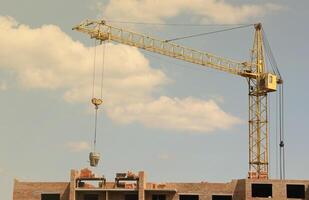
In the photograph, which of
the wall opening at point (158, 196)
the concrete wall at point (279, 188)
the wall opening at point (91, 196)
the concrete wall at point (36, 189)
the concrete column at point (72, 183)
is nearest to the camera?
the concrete wall at point (279, 188)

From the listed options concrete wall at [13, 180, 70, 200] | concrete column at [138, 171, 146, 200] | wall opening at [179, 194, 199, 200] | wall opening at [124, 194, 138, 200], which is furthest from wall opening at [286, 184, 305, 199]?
concrete wall at [13, 180, 70, 200]

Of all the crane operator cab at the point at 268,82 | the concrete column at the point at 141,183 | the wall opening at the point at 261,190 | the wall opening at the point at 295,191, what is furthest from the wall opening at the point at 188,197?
the crane operator cab at the point at 268,82

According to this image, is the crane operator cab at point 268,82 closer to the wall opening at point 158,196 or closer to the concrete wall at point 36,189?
the wall opening at point 158,196

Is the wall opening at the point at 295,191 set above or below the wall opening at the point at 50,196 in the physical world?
above

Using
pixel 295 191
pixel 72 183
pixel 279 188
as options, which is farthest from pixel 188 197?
pixel 72 183

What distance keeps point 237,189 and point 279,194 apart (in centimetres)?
639

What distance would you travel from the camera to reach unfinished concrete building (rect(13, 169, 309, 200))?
312 feet

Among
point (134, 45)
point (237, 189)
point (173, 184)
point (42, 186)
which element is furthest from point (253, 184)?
point (134, 45)

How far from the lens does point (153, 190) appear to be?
96375mm

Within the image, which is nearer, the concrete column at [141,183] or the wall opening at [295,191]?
the wall opening at [295,191]

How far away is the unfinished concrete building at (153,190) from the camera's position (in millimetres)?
95125

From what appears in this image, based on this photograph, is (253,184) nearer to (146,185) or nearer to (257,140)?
(146,185)

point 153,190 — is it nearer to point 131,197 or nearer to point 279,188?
point 131,197

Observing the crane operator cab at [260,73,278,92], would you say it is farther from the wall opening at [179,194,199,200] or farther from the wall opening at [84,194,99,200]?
the wall opening at [84,194,99,200]
